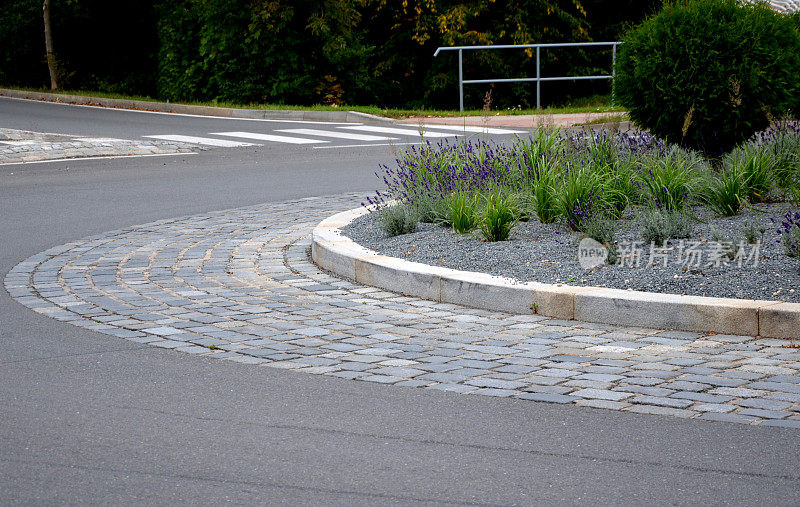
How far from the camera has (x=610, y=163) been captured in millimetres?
9500

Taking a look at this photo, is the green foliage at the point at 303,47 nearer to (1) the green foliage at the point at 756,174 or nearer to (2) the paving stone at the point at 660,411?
(1) the green foliage at the point at 756,174

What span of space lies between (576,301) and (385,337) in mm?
1205

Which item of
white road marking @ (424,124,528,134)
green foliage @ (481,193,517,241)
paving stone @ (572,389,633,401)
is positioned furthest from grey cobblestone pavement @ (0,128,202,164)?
paving stone @ (572,389,633,401)

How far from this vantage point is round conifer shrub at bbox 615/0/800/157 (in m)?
9.98

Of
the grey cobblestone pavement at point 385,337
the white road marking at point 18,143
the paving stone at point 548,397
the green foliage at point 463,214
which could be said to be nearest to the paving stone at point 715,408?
the grey cobblestone pavement at point 385,337

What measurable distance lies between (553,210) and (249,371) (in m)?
3.45

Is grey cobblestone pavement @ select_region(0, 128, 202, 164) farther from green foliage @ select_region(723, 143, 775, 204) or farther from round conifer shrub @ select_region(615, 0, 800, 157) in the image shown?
green foliage @ select_region(723, 143, 775, 204)

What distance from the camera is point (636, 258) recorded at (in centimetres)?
732

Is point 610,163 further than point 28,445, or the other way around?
point 610,163

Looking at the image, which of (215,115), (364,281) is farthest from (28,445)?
(215,115)

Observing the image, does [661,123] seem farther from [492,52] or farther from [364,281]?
[492,52]

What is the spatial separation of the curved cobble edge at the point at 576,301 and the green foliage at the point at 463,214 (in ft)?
2.30

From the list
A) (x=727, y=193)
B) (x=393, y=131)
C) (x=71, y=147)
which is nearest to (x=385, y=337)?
(x=727, y=193)

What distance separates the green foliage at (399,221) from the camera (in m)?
8.87
